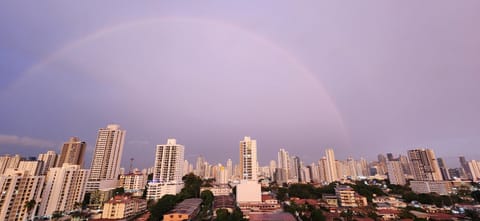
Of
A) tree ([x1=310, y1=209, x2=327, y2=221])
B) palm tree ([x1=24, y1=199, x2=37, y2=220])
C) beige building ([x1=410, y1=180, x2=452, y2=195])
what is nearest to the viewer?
tree ([x1=310, y1=209, x2=327, y2=221])

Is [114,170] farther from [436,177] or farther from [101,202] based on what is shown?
[436,177]

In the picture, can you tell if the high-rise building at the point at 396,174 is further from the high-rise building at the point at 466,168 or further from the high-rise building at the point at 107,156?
the high-rise building at the point at 107,156

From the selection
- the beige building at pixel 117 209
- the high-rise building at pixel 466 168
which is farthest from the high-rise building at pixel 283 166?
the high-rise building at pixel 466 168

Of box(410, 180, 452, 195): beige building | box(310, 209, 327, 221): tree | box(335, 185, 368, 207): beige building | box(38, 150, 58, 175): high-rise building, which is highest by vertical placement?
box(38, 150, 58, 175): high-rise building

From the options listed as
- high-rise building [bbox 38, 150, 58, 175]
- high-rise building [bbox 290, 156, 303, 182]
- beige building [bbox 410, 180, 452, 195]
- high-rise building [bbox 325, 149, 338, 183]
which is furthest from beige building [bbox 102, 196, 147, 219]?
high-rise building [bbox 290, 156, 303, 182]

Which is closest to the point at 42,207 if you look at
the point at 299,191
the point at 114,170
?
the point at 114,170

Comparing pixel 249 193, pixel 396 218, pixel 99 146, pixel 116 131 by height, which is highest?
pixel 116 131

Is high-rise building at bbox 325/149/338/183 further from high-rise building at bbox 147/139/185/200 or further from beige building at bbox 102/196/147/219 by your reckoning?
beige building at bbox 102/196/147/219
